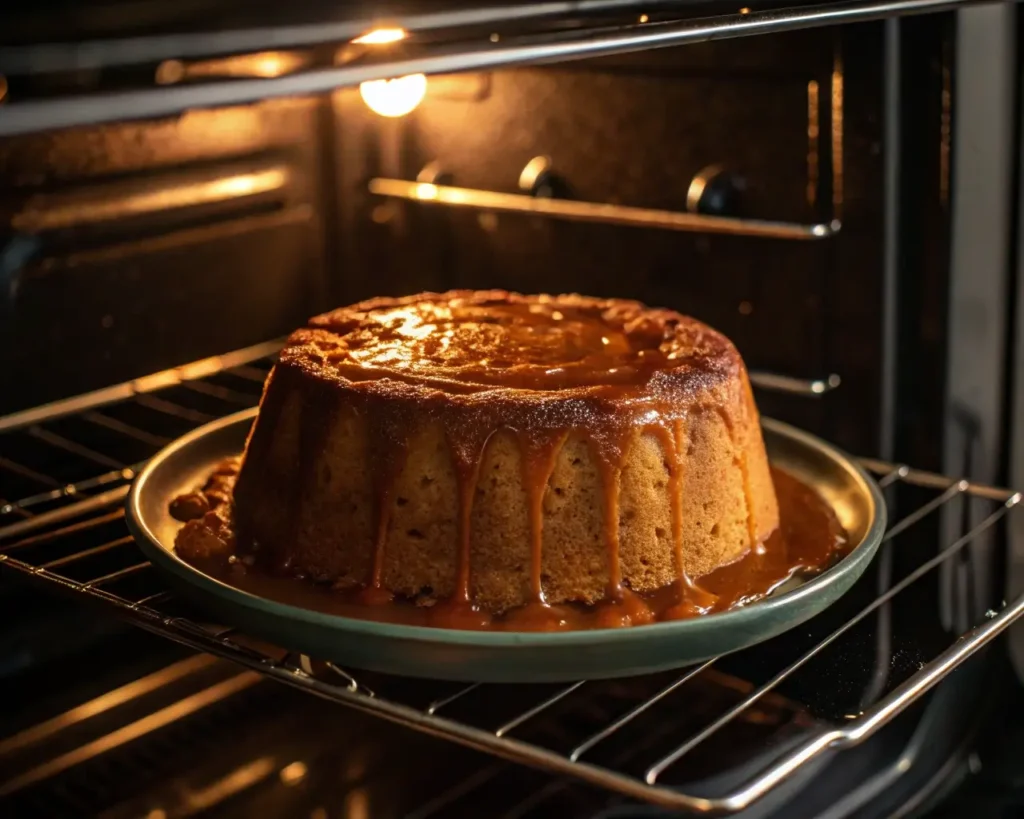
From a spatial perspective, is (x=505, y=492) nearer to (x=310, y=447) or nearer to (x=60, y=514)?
(x=310, y=447)

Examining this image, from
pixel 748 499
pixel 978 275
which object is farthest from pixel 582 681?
pixel 978 275

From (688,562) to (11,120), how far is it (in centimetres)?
68

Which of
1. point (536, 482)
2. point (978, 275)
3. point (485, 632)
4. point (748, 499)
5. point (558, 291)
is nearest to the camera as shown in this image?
point (485, 632)

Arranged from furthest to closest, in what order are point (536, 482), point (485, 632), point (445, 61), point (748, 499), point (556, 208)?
point (556, 208)
point (748, 499)
point (536, 482)
point (485, 632)
point (445, 61)

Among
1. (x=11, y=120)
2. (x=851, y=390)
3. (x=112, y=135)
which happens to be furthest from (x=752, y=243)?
(x=11, y=120)

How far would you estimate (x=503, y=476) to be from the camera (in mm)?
970

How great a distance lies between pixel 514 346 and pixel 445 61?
49 cm

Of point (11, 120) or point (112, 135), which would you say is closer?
point (11, 120)

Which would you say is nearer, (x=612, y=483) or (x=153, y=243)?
(x=612, y=483)

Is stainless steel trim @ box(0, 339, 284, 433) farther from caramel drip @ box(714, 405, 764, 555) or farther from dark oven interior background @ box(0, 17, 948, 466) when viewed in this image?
caramel drip @ box(714, 405, 764, 555)

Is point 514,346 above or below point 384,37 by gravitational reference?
below

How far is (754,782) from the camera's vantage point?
720 mm

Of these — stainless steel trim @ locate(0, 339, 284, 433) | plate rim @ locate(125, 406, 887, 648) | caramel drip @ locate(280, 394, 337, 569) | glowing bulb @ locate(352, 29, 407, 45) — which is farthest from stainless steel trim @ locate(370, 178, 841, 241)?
glowing bulb @ locate(352, 29, 407, 45)

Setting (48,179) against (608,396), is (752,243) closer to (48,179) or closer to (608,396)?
(608,396)
